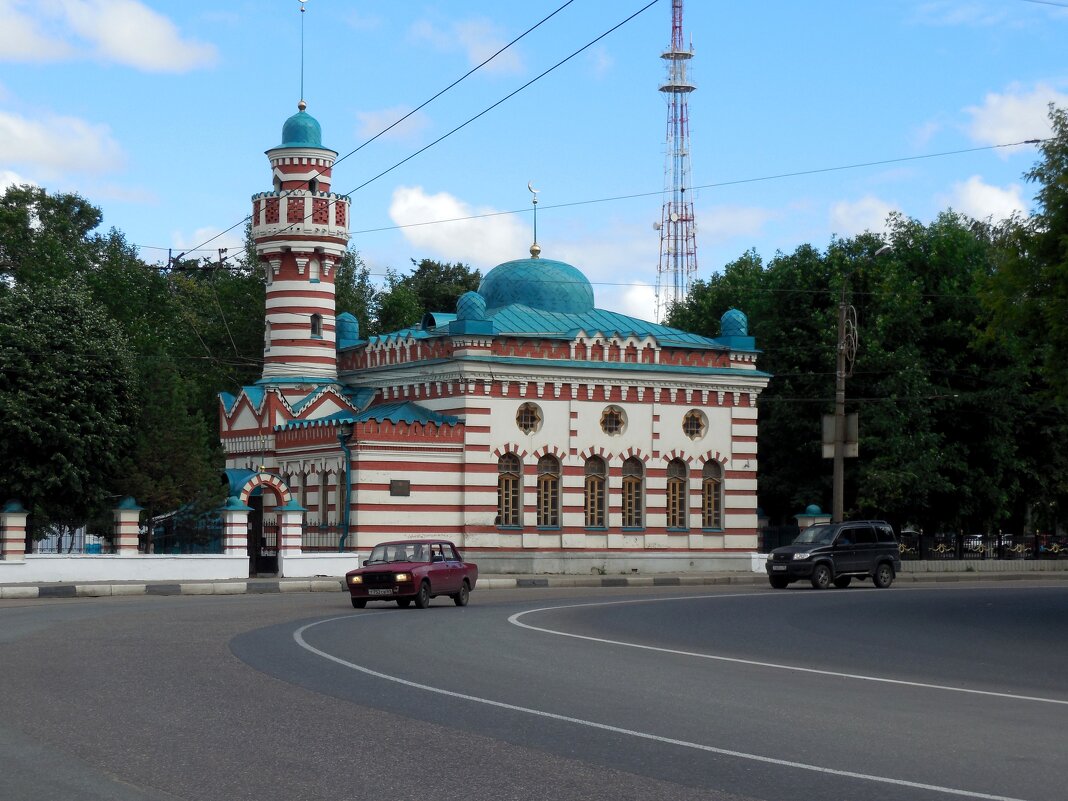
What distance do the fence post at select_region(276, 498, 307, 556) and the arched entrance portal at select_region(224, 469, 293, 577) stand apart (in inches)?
17.5

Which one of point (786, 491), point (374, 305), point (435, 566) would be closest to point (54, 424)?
point (435, 566)

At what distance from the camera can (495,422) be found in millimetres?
44625

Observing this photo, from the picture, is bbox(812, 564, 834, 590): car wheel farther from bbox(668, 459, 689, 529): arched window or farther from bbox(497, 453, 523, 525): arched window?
bbox(497, 453, 523, 525): arched window

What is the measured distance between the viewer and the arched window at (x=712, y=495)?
48531 mm

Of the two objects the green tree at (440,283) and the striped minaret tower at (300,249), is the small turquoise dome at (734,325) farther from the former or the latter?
the green tree at (440,283)

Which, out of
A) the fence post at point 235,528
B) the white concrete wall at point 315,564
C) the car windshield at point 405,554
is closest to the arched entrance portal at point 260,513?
the fence post at point 235,528

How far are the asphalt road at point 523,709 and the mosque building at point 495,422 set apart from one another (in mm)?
19326

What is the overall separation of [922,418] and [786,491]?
20.8 ft

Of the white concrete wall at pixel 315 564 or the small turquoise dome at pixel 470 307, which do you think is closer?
the white concrete wall at pixel 315 564

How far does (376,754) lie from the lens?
10.2 m

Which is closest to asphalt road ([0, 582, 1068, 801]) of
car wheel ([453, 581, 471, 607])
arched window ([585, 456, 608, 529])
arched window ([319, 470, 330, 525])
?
car wheel ([453, 581, 471, 607])

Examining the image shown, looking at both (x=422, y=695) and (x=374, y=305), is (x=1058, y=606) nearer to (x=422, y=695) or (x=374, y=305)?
(x=422, y=695)

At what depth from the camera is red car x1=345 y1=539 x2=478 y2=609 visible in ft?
92.0

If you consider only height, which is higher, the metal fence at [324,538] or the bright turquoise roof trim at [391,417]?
the bright turquoise roof trim at [391,417]
